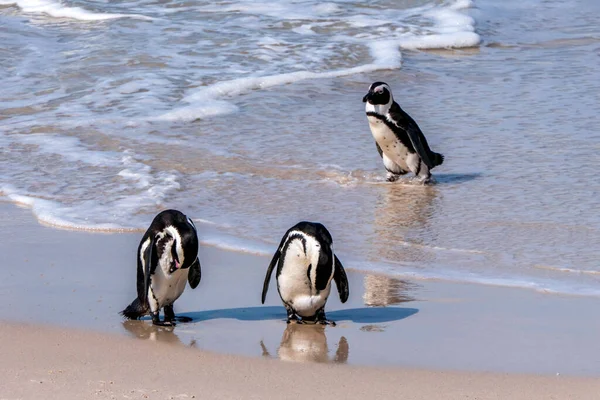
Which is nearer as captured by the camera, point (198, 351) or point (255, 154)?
point (198, 351)

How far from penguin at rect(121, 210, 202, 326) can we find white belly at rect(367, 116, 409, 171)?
3.27 meters

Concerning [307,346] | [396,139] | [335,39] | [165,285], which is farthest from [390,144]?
[335,39]

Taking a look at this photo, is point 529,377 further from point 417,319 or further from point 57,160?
point 57,160

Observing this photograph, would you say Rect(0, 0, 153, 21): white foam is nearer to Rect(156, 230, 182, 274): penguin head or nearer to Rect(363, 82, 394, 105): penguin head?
Rect(363, 82, 394, 105): penguin head

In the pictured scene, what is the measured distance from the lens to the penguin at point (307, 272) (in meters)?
4.86

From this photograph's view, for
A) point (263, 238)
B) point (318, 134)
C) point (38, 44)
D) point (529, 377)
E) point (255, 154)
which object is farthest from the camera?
point (38, 44)

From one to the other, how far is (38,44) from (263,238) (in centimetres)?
753

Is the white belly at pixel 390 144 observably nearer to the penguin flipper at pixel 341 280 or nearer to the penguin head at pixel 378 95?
the penguin head at pixel 378 95

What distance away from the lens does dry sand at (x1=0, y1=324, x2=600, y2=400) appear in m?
3.96

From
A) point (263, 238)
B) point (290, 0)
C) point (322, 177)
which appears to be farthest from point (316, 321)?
point (290, 0)

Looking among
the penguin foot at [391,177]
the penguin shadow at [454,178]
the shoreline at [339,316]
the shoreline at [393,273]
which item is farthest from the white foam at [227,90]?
the shoreline at [339,316]

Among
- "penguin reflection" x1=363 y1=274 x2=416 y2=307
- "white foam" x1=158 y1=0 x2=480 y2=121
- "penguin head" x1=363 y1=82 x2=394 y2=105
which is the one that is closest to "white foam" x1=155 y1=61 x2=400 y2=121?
"white foam" x1=158 y1=0 x2=480 y2=121

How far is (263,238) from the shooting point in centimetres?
637

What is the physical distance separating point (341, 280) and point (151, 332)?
0.87 m
